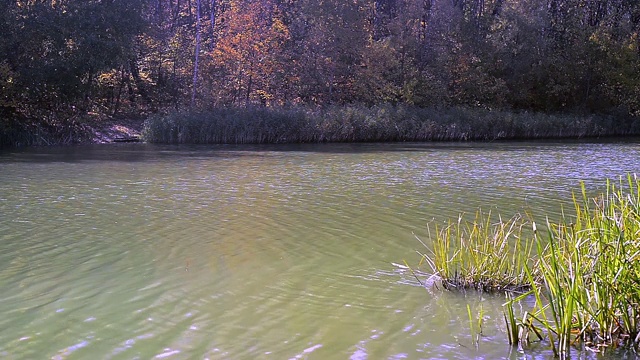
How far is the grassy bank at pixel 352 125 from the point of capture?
27094mm

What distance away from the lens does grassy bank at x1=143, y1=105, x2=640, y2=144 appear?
27.1 meters

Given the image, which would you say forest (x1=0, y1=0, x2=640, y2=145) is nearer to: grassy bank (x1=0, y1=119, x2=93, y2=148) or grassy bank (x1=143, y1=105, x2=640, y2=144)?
grassy bank (x1=0, y1=119, x2=93, y2=148)

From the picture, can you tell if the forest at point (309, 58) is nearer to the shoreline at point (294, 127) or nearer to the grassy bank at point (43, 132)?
the grassy bank at point (43, 132)

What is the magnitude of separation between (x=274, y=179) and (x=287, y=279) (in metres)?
8.43

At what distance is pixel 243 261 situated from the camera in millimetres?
7266

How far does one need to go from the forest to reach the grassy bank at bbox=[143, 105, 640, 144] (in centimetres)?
188

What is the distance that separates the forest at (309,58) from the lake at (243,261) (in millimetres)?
11947

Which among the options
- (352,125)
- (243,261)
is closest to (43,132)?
(352,125)

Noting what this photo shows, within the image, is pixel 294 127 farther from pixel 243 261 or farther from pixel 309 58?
pixel 243 261

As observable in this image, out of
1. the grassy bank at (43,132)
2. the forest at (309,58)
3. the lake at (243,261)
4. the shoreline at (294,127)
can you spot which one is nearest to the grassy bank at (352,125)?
the shoreline at (294,127)

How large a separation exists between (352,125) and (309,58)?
329 inches

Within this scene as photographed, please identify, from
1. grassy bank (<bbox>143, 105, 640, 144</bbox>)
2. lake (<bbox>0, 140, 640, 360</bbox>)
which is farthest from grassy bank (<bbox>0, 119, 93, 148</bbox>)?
lake (<bbox>0, 140, 640, 360</bbox>)

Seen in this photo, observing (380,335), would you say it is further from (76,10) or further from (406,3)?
(406,3)

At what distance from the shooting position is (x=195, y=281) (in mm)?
6430
